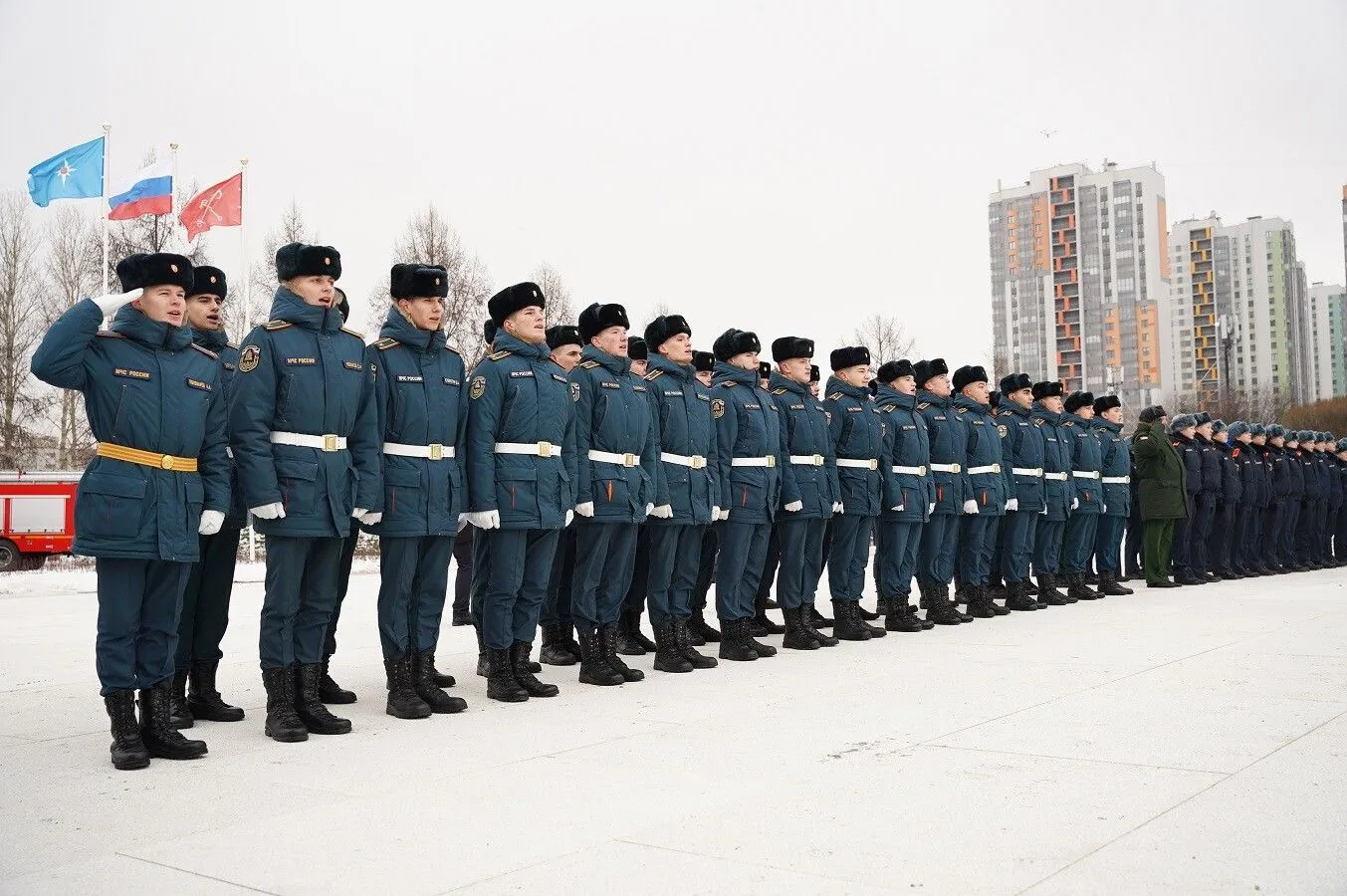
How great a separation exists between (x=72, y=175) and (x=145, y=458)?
698 inches

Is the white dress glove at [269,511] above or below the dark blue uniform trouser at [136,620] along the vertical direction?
above

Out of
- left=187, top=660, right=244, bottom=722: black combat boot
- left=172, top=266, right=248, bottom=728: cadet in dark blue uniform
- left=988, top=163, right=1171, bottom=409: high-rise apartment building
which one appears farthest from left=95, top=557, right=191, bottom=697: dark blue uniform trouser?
left=988, top=163, right=1171, bottom=409: high-rise apartment building

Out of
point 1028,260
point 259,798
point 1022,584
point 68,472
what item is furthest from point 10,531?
point 1028,260

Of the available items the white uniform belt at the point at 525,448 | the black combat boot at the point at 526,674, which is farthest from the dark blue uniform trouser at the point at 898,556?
the white uniform belt at the point at 525,448

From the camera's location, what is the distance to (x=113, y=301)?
5352mm

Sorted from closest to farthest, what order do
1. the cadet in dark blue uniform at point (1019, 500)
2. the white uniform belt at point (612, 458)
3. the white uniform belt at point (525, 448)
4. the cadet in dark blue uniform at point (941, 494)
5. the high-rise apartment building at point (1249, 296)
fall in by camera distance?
the white uniform belt at point (525, 448) < the white uniform belt at point (612, 458) < the cadet in dark blue uniform at point (941, 494) < the cadet in dark blue uniform at point (1019, 500) < the high-rise apartment building at point (1249, 296)

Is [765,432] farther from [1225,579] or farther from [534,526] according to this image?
[1225,579]

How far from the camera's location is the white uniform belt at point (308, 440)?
19.5ft

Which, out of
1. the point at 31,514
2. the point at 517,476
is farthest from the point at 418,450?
the point at 31,514

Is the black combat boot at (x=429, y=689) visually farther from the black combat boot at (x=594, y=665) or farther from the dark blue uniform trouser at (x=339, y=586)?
the black combat boot at (x=594, y=665)

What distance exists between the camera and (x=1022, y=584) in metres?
12.1

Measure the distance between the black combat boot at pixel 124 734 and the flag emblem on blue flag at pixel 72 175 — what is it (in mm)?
17765

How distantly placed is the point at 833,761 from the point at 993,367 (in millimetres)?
60371

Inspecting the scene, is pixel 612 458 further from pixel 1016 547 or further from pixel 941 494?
pixel 1016 547
